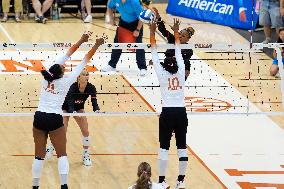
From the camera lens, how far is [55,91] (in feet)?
38.0

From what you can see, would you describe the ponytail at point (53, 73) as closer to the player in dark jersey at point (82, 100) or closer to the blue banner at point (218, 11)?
the player in dark jersey at point (82, 100)

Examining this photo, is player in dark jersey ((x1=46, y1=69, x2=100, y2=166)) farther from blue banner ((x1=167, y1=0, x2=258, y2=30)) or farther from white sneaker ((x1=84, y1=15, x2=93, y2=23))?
white sneaker ((x1=84, y1=15, x2=93, y2=23))

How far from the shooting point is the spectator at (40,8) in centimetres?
2317

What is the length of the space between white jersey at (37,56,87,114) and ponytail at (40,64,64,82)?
0.07 meters

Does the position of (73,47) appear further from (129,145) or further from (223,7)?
(223,7)

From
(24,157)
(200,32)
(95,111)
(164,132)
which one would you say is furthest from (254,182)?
(200,32)

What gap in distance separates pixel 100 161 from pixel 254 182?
97.4 inches

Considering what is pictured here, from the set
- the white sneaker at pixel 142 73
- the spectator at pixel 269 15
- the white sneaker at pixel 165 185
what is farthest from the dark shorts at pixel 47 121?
the spectator at pixel 269 15

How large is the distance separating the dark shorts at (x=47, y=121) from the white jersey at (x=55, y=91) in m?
0.06

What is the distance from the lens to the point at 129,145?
47.5ft

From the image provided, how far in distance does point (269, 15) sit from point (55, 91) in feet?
34.6

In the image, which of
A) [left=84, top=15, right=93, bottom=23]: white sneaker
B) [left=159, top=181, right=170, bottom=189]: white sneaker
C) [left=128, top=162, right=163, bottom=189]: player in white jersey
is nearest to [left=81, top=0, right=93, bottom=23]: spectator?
[left=84, top=15, right=93, bottom=23]: white sneaker

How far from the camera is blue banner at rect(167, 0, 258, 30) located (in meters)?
22.6

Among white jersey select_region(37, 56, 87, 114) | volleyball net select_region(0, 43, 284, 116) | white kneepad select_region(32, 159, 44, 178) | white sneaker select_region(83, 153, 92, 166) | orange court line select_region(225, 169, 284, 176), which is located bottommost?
orange court line select_region(225, 169, 284, 176)
